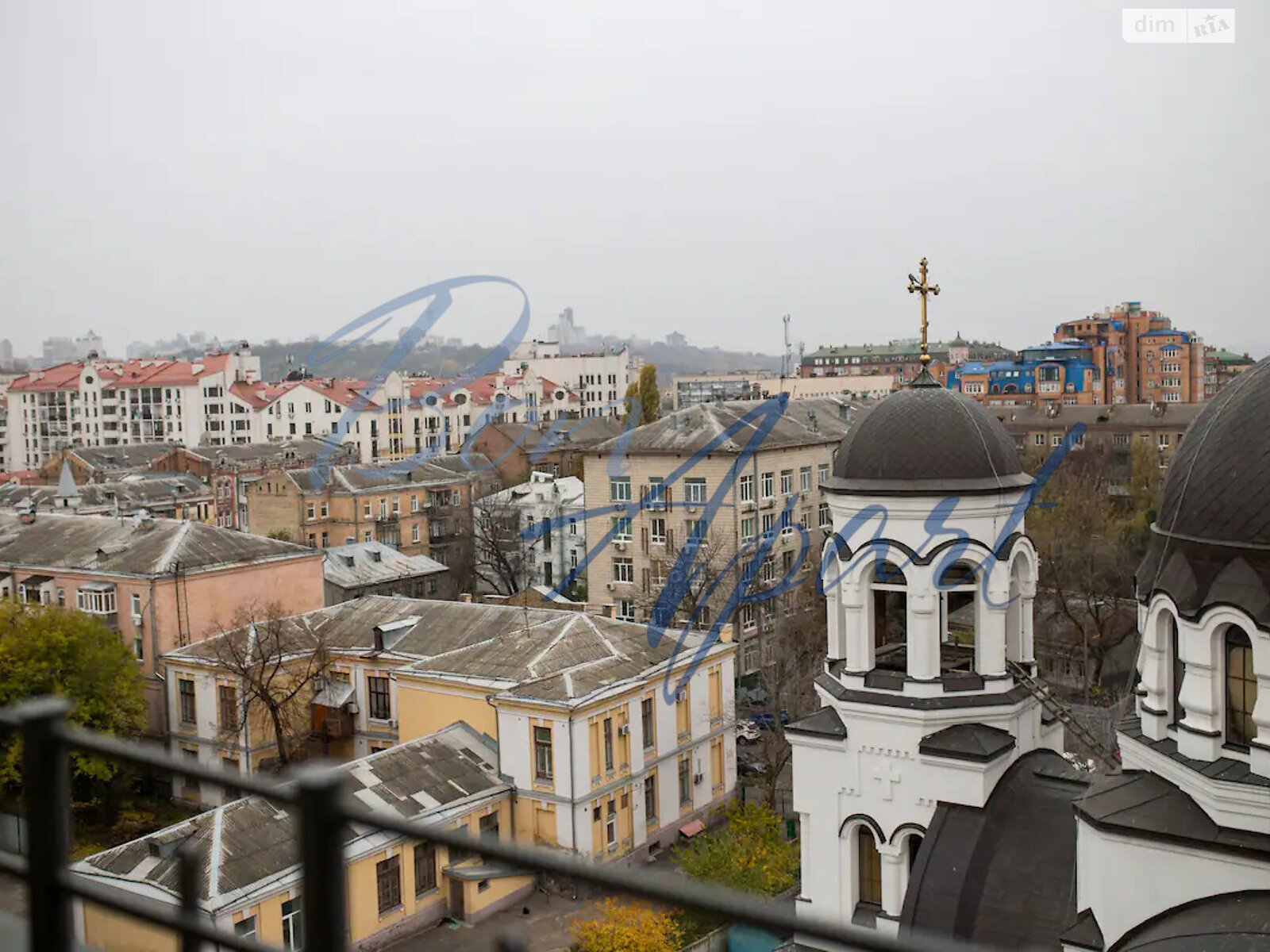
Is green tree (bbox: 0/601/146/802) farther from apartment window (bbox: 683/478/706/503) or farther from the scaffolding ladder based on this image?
the scaffolding ladder

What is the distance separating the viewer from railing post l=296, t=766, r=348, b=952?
286 cm

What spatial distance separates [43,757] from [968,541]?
13.9 metres

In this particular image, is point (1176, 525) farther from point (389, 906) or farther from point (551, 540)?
point (551, 540)

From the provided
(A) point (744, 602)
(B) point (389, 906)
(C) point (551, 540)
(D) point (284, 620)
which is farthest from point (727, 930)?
(C) point (551, 540)

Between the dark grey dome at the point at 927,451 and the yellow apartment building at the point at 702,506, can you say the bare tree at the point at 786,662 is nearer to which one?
the yellow apartment building at the point at 702,506

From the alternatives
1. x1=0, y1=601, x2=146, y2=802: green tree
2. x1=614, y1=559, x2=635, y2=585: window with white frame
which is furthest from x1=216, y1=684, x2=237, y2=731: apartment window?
x1=614, y1=559, x2=635, y2=585: window with white frame

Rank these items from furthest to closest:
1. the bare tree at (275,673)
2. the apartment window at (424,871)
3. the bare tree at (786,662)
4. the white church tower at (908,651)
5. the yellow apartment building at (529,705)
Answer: the bare tree at (786,662) < the bare tree at (275,673) < the yellow apartment building at (529,705) < the apartment window at (424,871) < the white church tower at (908,651)

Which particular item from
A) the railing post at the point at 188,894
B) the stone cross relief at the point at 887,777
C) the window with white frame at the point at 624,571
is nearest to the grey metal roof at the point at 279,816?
the stone cross relief at the point at 887,777

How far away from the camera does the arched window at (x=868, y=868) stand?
16000 millimetres

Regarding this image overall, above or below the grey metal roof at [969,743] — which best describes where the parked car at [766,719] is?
below

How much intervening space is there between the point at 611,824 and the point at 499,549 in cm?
2492

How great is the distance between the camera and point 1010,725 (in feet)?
51.4

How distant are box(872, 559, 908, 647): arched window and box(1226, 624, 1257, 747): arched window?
15.5ft

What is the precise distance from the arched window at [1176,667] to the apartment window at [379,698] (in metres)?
23.8
